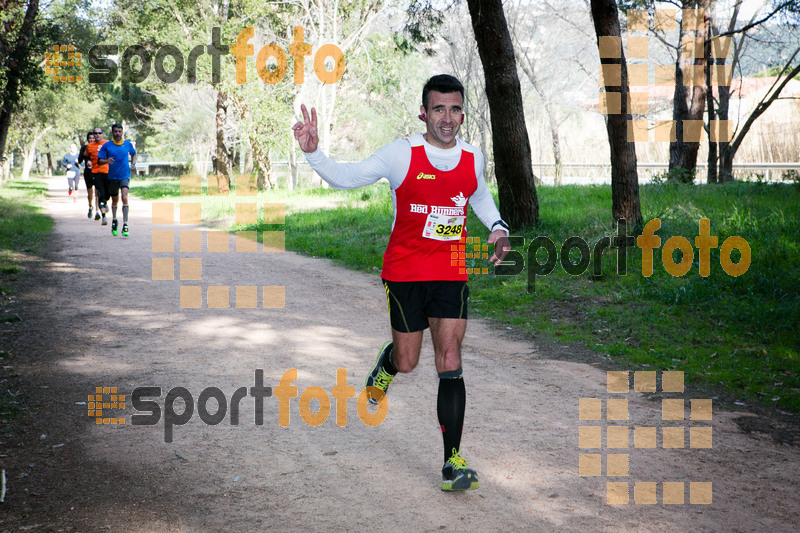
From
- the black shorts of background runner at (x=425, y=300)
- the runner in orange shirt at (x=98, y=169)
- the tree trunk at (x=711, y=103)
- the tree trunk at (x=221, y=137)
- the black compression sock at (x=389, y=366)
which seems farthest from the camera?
the tree trunk at (x=221, y=137)

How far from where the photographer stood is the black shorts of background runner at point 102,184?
1596cm

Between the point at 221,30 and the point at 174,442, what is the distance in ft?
89.7

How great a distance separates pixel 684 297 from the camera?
8984mm

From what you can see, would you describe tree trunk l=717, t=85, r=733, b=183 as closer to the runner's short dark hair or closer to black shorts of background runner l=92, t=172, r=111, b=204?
black shorts of background runner l=92, t=172, r=111, b=204

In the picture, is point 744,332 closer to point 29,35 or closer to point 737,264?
point 737,264

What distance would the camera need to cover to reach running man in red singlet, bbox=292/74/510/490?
4324mm

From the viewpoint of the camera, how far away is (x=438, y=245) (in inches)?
175

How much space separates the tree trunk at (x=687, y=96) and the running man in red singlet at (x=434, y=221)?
1611 centimetres


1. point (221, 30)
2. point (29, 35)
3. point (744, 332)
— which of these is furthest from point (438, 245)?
point (221, 30)

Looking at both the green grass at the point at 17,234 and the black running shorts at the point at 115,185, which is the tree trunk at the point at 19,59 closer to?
the green grass at the point at 17,234

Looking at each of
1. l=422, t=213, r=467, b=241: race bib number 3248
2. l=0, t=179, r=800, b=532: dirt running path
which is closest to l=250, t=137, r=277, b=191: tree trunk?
l=0, t=179, r=800, b=532: dirt running path

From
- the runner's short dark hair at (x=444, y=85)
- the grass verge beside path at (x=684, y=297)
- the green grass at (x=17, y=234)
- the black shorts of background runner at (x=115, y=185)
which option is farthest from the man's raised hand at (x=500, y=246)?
the black shorts of background runner at (x=115, y=185)

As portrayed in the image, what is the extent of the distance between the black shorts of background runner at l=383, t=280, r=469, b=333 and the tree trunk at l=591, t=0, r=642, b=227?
24.0 feet

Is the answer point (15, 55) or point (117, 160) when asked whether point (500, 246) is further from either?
point (15, 55)
